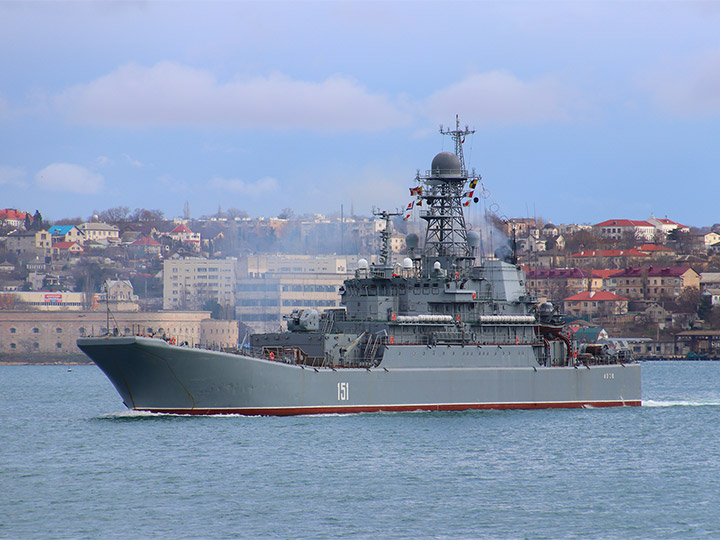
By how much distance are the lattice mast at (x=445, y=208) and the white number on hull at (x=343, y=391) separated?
7981mm

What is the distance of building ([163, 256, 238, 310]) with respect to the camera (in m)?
127

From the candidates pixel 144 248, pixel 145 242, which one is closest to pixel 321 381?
pixel 144 248

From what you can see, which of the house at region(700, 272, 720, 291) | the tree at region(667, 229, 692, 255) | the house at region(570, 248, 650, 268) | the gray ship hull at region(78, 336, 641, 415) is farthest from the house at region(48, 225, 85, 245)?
the gray ship hull at region(78, 336, 641, 415)

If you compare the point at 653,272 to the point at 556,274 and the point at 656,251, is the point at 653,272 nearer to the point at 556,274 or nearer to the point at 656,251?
the point at 556,274

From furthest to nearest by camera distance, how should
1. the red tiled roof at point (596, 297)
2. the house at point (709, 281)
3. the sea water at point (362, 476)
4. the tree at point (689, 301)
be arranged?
the house at point (709, 281), the tree at point (689, 301), the red tiled roof at point (596, 297), the sea water at point (362, 476)

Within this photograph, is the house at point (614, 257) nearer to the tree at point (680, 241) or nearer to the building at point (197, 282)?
the tree at point (680, 241)

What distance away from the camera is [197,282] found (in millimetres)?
130500

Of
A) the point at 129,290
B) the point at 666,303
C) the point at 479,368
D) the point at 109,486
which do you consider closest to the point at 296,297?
the point at 129,290

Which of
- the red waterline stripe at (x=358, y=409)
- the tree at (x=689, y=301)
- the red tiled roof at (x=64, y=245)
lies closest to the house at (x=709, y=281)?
the tree at (x=689, y=301)

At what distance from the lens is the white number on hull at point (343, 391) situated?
131ft

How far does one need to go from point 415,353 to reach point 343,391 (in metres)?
3.30

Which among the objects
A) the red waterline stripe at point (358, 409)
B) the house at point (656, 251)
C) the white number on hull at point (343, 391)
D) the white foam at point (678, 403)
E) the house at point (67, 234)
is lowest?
the white foam at point (678, 403)

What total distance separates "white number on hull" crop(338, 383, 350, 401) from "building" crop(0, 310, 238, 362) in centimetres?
7737

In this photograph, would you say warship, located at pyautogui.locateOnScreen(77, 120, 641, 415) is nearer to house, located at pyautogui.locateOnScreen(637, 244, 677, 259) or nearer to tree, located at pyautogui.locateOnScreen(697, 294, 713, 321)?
tree, located at pyautogui.locateOnScreen(697, 294, 713, 321)
